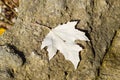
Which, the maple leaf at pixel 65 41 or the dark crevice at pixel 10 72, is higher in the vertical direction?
the maple leaf at pixel 65 41

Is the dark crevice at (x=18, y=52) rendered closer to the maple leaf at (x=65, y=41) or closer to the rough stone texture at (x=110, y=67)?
the maple leaf at (x=65, y=41)

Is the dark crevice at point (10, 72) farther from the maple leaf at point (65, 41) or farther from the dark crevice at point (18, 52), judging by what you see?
the maple leaf at point (65, 41)

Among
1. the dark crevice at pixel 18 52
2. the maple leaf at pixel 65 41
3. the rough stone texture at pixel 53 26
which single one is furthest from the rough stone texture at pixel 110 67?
the dark crevice at pixel 18 52

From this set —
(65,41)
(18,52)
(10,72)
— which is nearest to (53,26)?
(65,41)

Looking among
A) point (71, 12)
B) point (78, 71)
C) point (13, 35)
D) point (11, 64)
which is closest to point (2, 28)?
point (13, 35)

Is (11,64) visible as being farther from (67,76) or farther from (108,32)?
(108,32)

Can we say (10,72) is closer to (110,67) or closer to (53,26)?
(53,26)
